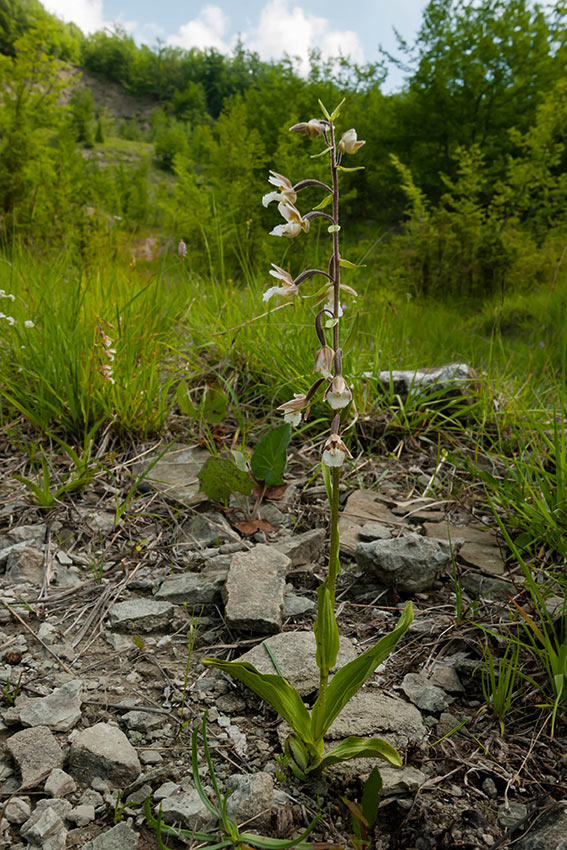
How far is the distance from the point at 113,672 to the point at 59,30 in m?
9.40

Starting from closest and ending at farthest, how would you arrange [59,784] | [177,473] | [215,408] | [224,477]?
[59,784] < [224,477] < [177,473] < [215,408]

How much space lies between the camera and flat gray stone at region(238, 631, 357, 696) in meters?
1.39

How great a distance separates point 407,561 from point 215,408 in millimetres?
1228

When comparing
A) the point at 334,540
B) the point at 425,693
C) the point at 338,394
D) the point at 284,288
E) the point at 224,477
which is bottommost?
the point at 425,693

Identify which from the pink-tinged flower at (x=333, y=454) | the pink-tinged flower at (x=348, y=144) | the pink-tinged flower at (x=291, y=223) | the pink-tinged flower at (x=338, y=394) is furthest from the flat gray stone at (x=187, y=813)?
the pink-tinged flower at (x=348, y=144)

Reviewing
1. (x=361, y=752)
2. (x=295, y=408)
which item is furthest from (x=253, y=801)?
(x=295, y=408)

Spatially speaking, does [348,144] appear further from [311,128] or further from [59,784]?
[59,784]

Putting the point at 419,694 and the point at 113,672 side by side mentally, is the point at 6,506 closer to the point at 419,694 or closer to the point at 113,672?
the point at 113,672

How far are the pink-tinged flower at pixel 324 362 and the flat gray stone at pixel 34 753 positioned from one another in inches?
39.0

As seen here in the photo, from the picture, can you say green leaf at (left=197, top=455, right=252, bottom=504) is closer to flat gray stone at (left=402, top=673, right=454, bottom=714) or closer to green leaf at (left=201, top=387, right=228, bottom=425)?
green leaf at (left=201, top=387, right=228, bottom=425)

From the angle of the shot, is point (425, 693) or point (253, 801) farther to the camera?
point (425, 693)

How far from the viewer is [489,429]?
2549 millimetres

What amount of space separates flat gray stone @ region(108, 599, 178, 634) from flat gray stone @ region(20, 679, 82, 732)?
0.26 metres

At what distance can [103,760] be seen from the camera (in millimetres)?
1155
